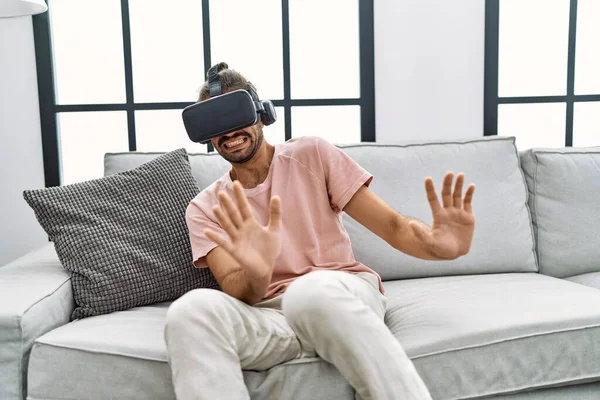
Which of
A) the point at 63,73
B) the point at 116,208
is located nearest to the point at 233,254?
the point at 116,208

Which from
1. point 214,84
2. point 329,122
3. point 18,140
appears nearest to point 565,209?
point 329,122

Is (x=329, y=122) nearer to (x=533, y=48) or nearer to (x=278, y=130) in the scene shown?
(x=278, y=130)

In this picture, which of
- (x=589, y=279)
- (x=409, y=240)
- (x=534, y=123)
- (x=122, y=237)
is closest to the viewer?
(x=409, y=240)

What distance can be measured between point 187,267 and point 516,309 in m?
0.88

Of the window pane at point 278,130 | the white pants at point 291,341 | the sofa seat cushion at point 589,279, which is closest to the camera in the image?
the white pants at point 291,341

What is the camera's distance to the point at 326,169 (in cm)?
158

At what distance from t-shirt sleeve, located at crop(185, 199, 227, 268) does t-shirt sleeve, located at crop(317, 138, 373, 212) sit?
31 centimetres

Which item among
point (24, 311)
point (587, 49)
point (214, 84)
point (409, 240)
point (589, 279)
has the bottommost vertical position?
point (589, 279)

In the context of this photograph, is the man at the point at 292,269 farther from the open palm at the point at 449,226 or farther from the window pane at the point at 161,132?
the window pane at the point at 161,132

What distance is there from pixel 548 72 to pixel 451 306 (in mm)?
1643

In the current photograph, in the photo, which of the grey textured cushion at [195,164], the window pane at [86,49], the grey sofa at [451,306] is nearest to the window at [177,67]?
the window pane at [86,49]

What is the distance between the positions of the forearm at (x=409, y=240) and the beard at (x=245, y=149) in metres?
0.40

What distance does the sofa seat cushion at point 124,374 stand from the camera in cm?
129

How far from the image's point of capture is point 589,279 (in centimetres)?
191
